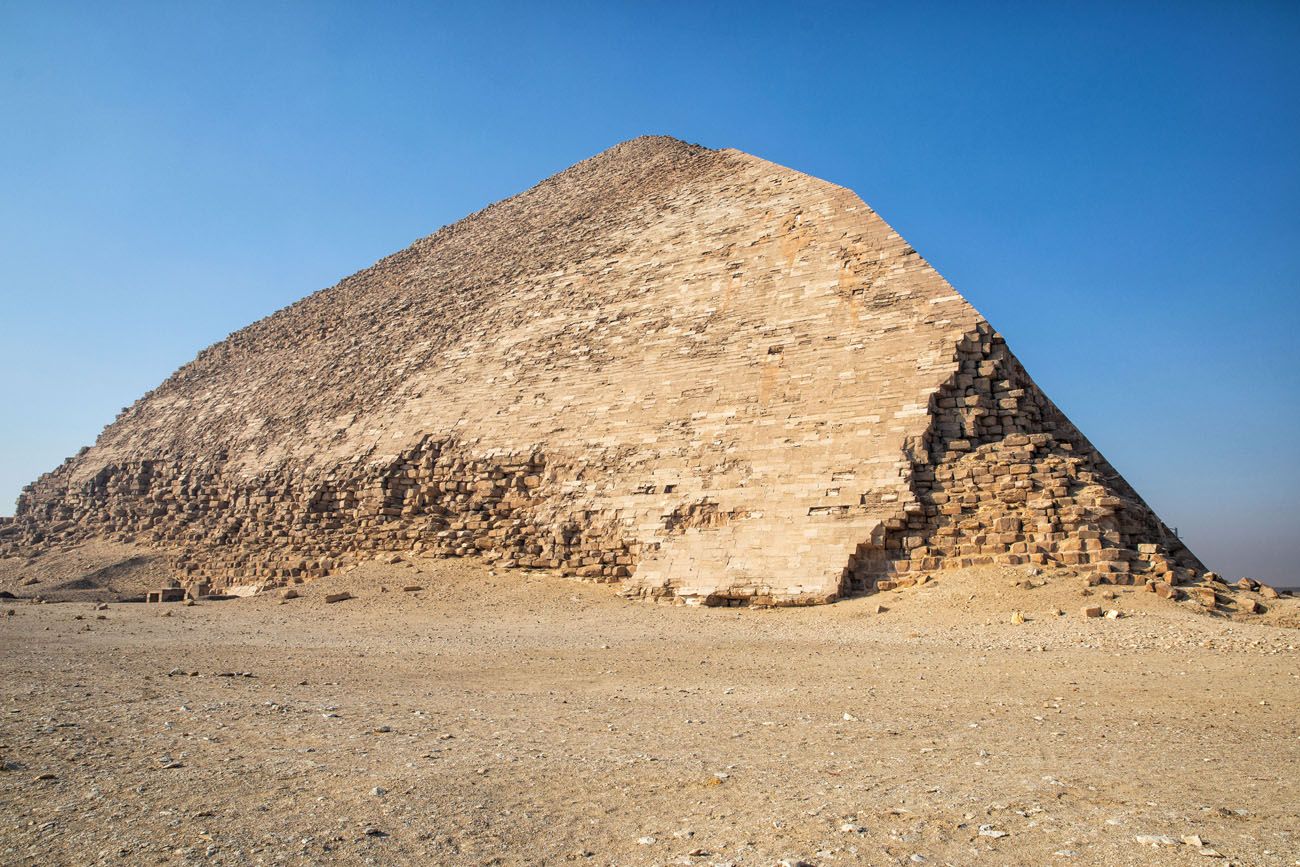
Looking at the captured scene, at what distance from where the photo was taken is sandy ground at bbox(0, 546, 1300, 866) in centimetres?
270

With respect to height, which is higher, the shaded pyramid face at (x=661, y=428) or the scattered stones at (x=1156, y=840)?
the shaded pyramid face at (x=661, y=428)

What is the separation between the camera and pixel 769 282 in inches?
552

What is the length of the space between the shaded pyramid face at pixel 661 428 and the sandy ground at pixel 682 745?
1890 mm

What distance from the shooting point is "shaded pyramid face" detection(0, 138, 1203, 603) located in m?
10.5

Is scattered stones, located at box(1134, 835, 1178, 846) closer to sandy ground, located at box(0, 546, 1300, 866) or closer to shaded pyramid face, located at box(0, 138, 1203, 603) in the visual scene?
sandy ground, located at box(0, 546, 1300, 866)

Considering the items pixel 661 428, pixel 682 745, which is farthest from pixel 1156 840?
pixel 661 428

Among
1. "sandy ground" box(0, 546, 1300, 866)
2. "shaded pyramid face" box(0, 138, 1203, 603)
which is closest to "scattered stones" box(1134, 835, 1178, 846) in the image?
"sandy ground" box(0, 546, 1300, 866)

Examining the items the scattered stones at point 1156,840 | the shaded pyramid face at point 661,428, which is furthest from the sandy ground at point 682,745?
the shaded pyramid face at point 661,428

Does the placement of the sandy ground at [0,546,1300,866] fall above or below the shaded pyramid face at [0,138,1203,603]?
below

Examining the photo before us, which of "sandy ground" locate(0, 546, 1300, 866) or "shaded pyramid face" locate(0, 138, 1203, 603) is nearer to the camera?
"sandy ground" locate(0, 546, 1300, 866)

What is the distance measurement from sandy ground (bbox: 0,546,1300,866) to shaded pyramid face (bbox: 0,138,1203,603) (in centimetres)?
189

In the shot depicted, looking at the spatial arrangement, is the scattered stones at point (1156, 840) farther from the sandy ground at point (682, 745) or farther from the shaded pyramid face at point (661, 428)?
the shaded pyramid face at point (661, 428)

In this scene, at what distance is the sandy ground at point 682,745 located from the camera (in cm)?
270

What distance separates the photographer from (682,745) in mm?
4105
